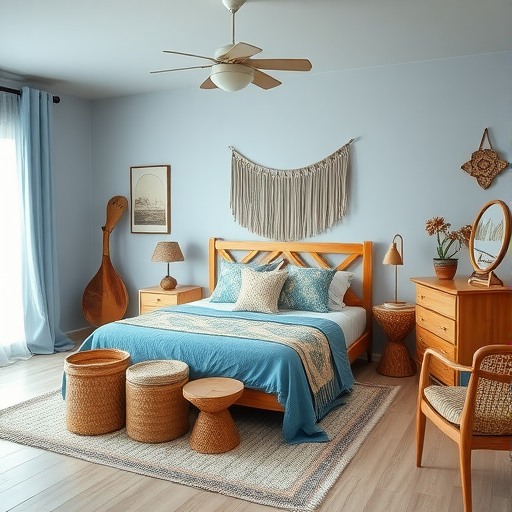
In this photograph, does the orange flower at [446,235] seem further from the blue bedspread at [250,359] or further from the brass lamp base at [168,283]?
the brass lamp base at [168,283]

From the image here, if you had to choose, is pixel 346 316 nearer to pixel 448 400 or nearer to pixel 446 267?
pixel 446 267

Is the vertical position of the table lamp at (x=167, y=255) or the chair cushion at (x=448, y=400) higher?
the table lamp at (x=167, y=255)

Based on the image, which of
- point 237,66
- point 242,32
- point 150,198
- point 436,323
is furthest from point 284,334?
point 150,198

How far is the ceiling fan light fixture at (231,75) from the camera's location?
10.6ft

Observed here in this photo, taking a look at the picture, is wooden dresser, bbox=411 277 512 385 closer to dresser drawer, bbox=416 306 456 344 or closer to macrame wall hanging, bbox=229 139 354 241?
dresser drawer, bbox=416 306 456 344

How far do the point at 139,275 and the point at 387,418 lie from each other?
3.46 meters

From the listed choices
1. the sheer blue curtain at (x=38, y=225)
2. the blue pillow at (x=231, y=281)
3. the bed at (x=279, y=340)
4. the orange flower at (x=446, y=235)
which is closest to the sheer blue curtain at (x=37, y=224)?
the sheer blue curtain at (x=38, y=225)

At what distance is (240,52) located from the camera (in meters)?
3.06

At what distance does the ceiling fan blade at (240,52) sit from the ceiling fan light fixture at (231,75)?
0.06 meters

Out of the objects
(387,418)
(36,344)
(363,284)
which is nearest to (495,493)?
(387,418)

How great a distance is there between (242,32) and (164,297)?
8.62ft

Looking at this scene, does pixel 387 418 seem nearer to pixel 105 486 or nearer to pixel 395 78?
pixel 105 486

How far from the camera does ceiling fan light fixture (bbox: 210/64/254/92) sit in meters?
3.24

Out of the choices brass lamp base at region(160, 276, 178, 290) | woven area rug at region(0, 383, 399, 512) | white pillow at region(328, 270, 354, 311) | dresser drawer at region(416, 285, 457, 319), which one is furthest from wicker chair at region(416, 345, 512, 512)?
brass lamp base at region(160, 276, 178, 290)
